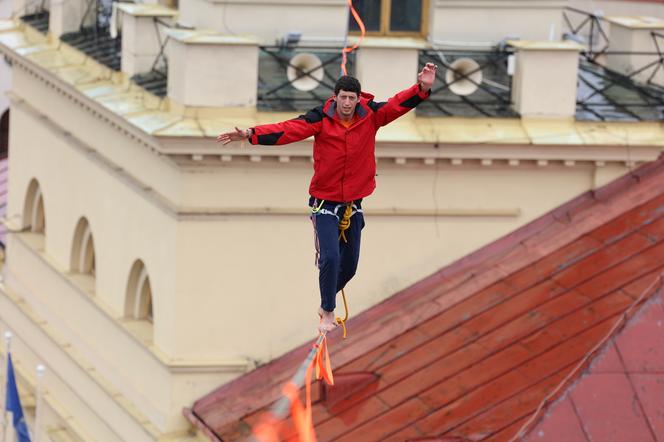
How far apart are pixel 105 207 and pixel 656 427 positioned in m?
11.4

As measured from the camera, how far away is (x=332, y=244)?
2598 centimetres

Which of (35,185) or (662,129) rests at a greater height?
(662,129)

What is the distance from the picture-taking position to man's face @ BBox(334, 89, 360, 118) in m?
24.8

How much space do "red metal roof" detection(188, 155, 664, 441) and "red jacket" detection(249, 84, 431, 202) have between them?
6653 mm

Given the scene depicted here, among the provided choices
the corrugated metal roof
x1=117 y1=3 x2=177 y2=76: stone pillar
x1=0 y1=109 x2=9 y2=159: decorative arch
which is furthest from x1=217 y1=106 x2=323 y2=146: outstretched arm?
x1=0 y1=109 x2=9 y2=159: decorative arch

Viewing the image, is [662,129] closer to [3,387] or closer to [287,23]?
[287,23]

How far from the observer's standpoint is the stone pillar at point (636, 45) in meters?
38.2

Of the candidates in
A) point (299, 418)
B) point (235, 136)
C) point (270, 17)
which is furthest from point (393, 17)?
point (235, 136)

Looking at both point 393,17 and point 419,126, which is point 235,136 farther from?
point 393,17

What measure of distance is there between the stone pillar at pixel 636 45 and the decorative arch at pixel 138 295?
741 cm

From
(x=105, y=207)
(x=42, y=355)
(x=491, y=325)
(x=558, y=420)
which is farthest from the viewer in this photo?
(x=42, y=355)

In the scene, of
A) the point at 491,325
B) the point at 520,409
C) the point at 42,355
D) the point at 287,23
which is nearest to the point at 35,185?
the point at 42,355

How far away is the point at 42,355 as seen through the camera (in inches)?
1704

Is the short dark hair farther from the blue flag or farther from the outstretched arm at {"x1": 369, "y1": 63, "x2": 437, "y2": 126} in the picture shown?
the blue flag
